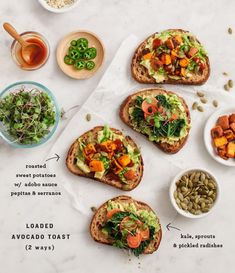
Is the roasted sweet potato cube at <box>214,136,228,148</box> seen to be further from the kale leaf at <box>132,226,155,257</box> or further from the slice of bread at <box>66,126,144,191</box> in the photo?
the kale leaf at <box>132,226,155,257</box>

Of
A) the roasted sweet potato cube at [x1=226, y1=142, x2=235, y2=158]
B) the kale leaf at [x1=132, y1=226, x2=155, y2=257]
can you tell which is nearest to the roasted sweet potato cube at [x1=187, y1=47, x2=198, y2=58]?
the roasted sweet potato cube at [x1=226, y1=142, x2=235, y2=158]

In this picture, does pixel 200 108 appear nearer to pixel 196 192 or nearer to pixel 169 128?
pixel 169 128

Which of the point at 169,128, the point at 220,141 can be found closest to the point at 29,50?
A: the point at 169,128

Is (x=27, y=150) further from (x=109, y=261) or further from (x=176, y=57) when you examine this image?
(x=176, y=57)

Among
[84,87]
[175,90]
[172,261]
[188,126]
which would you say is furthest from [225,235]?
[84,87]

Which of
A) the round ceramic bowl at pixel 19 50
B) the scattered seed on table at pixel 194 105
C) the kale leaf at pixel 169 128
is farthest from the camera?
the scattered seed on table at pixel 194 105

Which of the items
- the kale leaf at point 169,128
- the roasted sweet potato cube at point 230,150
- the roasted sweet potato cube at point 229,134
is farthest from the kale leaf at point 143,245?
the roasted sweet potato cube at point 229,134

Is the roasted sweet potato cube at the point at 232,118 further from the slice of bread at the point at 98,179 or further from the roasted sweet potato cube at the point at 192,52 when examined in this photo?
the slice of bread at the point at 98,179
